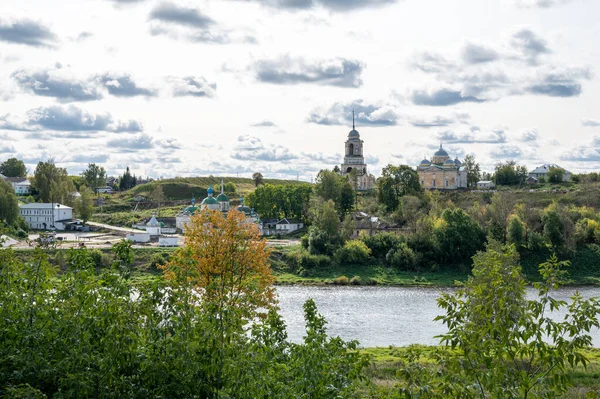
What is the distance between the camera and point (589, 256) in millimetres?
53281

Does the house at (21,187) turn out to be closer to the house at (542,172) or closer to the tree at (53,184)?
the tree at (53,184)

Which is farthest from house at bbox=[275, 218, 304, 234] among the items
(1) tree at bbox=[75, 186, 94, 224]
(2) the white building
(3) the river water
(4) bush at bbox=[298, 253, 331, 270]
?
(2) the white building

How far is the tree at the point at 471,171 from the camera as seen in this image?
10538 cm

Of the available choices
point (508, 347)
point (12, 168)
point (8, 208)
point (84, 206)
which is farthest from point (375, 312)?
point (12, 168)

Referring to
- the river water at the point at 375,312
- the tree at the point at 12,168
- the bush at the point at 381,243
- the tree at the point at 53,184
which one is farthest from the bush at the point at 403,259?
the tree at the point at 12,168

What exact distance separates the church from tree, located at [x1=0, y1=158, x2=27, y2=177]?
60.7 m

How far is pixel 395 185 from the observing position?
7400cm

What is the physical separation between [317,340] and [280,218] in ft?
221

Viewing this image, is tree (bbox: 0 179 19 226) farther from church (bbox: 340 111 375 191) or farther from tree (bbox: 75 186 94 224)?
church (bbox: 340 111 375 191)

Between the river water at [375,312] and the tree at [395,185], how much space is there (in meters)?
26.9

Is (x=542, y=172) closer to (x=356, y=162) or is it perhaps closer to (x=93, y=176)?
(x=356, y=162)

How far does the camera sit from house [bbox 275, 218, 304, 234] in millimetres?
72250

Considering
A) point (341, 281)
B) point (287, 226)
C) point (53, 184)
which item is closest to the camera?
point (341, 281)

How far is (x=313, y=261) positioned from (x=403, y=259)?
23.5 ft
